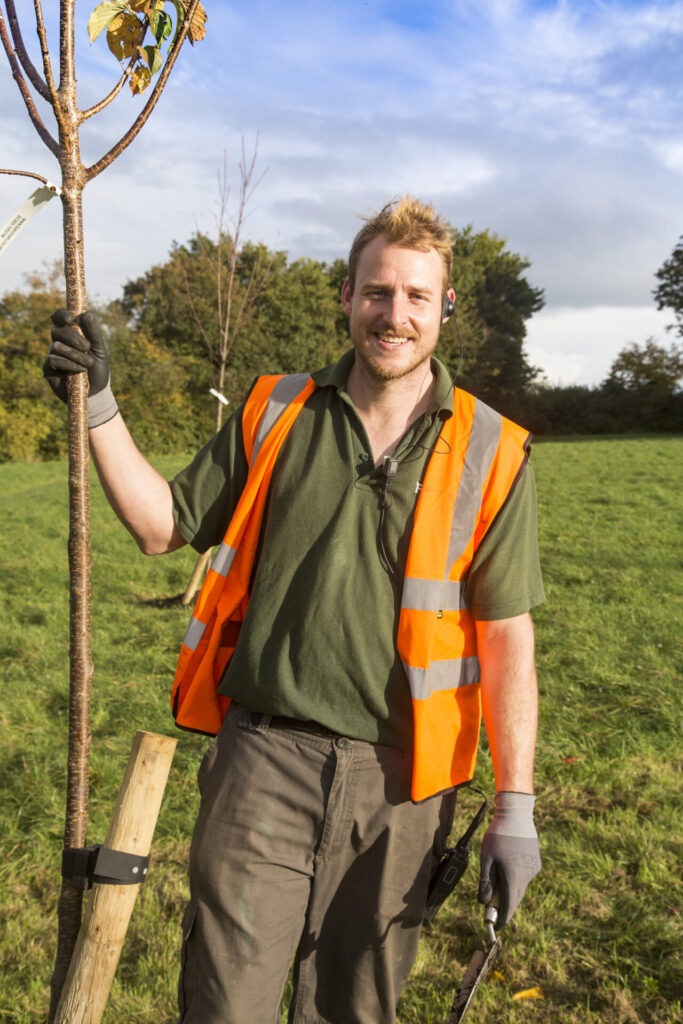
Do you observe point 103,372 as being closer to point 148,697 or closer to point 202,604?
point 202,604

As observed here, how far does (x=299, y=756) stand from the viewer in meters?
2.12

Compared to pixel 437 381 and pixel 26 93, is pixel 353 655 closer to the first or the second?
pixel 437 381

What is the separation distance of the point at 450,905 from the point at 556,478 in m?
13.6

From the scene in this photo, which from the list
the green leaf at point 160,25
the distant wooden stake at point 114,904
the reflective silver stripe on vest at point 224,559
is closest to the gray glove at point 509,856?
the distant wooden stake at point 114,904

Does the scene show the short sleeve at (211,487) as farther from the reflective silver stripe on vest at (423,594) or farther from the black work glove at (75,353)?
the reflective silver stripe on vest at (423,594)

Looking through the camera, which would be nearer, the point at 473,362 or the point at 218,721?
the point at 218,721

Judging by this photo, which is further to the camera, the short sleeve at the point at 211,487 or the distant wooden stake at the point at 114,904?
the short sleeve at the point at 211,487

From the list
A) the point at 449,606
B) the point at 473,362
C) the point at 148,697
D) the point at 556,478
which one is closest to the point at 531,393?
the point at 473,362

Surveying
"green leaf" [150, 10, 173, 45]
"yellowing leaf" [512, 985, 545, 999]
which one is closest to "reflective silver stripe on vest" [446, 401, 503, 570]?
"green leaf" [150, 10, 173, 45]

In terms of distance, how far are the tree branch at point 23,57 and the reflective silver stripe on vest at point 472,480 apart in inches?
52.8

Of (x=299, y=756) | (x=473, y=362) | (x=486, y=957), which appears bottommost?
(x=486, y=957)

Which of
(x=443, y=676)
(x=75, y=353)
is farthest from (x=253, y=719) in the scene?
(x=75, y=353)

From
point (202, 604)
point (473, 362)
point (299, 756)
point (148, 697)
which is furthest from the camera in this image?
point (473, 362)

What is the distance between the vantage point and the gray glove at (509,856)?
2117 millimetres
